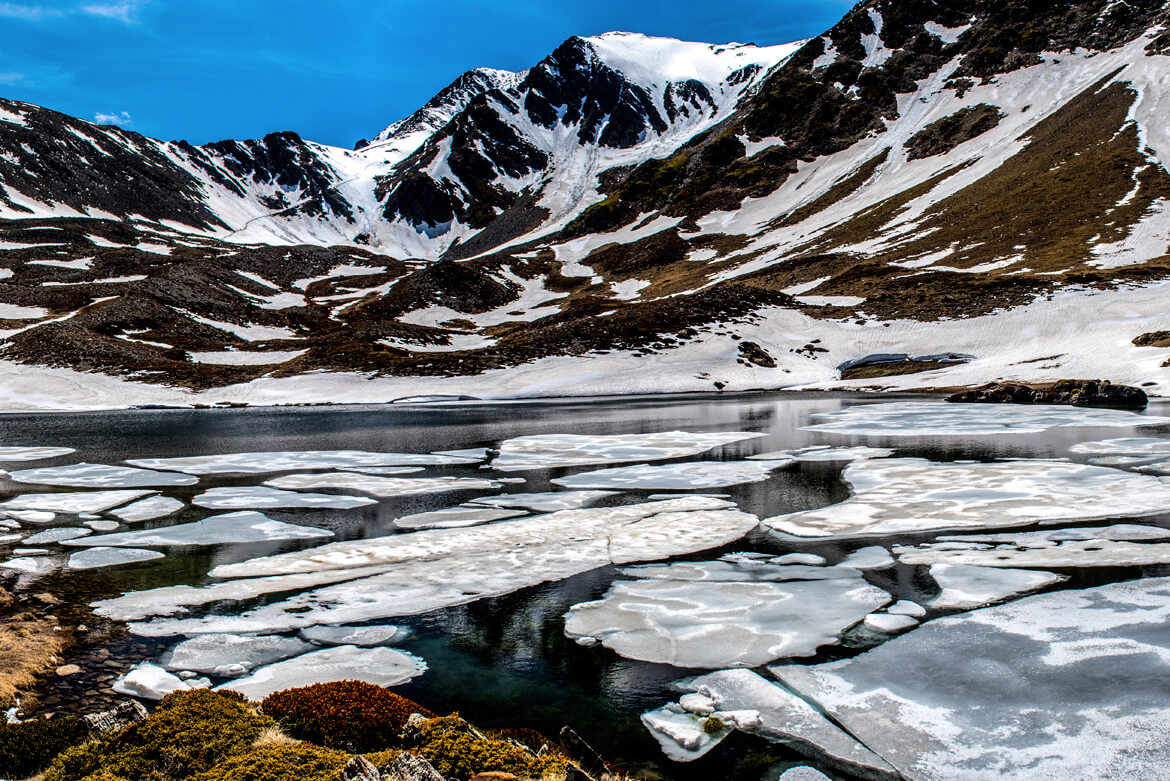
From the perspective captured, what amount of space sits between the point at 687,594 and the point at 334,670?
13.9ft

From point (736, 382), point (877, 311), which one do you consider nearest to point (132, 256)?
point (736, 382)

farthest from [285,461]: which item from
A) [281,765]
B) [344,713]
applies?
[281,765]

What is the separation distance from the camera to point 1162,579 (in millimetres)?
8016

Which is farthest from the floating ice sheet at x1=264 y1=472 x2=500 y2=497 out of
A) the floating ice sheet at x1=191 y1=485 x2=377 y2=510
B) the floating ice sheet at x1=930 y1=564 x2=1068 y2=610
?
the floating ice sheet at x1=930 y1=564 x2=1068 y2=610

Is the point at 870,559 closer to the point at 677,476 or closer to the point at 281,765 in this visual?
the point at 677,476

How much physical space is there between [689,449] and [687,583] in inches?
532

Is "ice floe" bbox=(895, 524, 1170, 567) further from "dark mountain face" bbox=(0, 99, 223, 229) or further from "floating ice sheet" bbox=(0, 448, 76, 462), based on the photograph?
"dark mountain face" bbox=(0, 99, 223, 229)

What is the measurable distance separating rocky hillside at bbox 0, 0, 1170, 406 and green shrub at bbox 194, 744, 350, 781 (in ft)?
140

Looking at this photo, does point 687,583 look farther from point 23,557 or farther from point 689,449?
point 689,449

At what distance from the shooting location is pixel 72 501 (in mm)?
15078

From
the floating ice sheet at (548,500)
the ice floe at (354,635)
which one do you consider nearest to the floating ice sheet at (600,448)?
the floating ice sheet at (548,500)

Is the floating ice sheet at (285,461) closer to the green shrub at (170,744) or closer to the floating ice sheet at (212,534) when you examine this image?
the floating ice sheet at (212,534)

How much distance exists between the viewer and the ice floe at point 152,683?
5953 millimetres

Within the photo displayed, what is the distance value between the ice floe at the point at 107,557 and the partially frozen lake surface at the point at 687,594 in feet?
0.23
